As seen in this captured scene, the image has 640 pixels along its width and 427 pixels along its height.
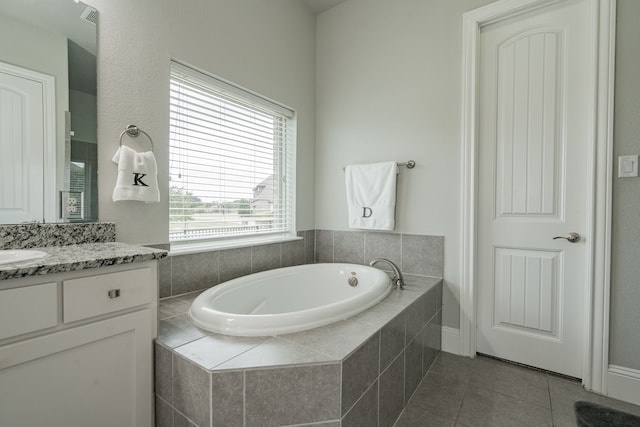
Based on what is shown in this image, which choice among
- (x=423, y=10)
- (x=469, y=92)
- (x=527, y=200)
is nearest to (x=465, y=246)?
(x=527, y=200)

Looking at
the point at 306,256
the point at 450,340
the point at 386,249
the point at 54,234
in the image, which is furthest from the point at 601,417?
the point at 54,234

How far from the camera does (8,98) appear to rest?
117 cm

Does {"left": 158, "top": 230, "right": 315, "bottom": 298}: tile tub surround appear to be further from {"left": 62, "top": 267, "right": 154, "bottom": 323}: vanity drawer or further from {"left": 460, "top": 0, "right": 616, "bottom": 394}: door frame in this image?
{"left": 460, "top": 0, "right": 616, "bottom": 394}: door frame

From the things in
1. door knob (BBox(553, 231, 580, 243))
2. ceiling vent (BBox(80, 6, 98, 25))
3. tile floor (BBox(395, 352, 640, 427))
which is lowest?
tile floor (BBox(395, 352, 640, 427))

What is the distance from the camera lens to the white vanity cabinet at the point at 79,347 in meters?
0.85

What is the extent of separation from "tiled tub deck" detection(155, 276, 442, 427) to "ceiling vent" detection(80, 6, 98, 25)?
54.0 inches

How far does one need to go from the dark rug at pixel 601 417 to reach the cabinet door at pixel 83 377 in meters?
1.92

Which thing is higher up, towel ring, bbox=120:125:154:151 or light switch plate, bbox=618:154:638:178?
towel ring, bbox=120:125:154:151

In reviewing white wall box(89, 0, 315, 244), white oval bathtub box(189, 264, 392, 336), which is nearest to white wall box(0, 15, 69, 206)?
white wall box(89, 0, 315, 244)

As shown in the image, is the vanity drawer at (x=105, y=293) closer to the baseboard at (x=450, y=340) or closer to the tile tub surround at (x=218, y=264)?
the tile tub surround at (x=218, y=264)

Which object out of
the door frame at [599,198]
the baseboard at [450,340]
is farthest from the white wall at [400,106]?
the door frame at [599,198]

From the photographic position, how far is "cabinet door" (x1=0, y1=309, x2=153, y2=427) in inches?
33.7

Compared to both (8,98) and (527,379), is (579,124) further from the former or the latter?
(8,98)

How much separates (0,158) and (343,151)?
203cm
